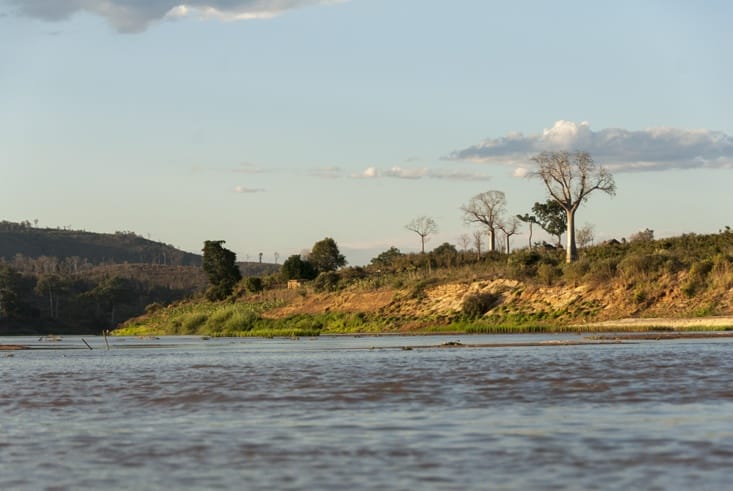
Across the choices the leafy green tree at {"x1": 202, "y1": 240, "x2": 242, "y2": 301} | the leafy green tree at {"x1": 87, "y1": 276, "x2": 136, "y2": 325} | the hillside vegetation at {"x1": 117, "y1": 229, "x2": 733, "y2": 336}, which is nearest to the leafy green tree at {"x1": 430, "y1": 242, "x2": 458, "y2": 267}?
the hillside vegetation at {"x1": 117, "y1": 229, "x2": 733, "y2": 336}

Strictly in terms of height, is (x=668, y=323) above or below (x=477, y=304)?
below

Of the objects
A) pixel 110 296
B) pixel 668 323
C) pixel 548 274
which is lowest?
pixel 668 323

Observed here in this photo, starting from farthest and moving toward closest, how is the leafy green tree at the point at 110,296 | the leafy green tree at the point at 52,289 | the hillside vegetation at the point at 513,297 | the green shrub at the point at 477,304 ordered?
the leafy green tree at the point at 110,296
the leafy green tree at the point at 52,289
the green shrub at the point at 477,304
the hillside vegetation at the point at 513,297

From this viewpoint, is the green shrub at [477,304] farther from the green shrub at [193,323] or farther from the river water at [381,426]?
the river water at [381,426]

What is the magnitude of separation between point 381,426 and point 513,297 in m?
65.4

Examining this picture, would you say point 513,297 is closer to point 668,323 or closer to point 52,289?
point 668,323

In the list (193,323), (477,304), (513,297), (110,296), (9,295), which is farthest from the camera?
(110,296)

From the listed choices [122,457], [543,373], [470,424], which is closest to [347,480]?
[122,457]

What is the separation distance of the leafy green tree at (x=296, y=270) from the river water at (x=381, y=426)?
8929 cm

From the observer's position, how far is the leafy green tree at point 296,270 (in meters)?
125

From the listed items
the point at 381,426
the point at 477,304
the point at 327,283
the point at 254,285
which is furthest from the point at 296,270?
the point at 381,426

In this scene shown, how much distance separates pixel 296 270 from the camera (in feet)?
410

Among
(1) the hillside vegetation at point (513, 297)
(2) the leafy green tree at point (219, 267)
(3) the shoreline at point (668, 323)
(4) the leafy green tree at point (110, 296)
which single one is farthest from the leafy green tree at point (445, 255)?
(4) the leafy green tree at point (110, 296)

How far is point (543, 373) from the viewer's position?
29719 millimetres
